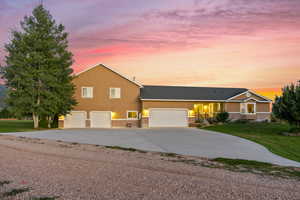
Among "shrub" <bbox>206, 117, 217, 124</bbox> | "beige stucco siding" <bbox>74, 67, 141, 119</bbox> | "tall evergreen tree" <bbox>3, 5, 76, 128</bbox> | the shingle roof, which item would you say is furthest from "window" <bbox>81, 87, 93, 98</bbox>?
"shrub" <bbox>206, 117, 217, 124</bbox>

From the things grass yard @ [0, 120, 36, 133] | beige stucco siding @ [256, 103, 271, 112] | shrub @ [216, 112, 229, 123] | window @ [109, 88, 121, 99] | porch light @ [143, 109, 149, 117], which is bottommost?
grass yard @ [0, 120, 36, 133]

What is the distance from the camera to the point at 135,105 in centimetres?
3080

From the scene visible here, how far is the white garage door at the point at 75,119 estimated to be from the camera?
96.1ft

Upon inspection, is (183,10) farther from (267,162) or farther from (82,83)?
(82,83)

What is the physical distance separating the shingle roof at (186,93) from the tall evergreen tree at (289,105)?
10.9m

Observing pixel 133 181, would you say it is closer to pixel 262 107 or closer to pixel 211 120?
pixel 211 120

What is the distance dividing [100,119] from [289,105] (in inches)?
804

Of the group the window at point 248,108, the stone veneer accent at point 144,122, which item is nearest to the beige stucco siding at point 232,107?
the window at point 248,108

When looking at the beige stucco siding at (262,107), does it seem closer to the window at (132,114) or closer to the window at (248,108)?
the window at (248,108)

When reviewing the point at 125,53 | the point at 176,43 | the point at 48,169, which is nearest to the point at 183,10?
the point at 176,43

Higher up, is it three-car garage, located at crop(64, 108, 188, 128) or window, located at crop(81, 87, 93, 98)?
window, located at crop(81, 87, 93, 98)

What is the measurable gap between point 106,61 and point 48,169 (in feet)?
82.3

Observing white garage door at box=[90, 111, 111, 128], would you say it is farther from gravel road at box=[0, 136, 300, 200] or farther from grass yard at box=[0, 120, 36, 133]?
gravel road at box=[0, 136, 300, 200]

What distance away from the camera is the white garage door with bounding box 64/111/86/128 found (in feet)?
96.1
